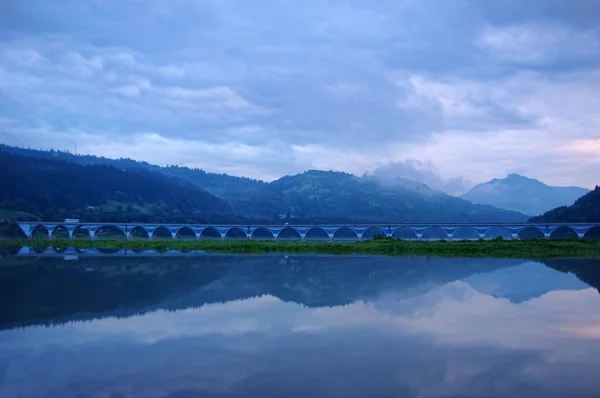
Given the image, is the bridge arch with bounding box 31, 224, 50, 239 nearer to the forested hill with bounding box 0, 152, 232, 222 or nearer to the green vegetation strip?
the forested hill with bounding box 0, 152, 232, 222

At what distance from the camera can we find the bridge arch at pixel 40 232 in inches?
2825

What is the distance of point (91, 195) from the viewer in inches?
4304

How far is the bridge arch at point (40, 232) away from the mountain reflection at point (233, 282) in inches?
1626

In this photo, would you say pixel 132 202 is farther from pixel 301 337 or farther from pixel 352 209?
pixel 301 337

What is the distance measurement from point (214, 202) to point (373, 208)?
5264cm

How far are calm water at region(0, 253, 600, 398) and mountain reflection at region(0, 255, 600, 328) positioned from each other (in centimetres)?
13

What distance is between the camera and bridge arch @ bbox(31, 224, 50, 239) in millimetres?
71750

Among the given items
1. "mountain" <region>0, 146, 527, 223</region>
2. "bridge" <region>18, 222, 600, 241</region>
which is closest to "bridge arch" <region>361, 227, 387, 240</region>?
"bridge" <region>18, 222, 600, 241</region>

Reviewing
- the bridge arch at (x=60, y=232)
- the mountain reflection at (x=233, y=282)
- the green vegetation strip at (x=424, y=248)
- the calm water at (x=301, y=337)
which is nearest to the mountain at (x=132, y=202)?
the bridge arch at (x=60, y=232)

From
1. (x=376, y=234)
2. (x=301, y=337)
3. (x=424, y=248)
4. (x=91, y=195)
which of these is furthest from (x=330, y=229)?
(x=91, y=195)

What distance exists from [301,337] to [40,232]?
7397 cm

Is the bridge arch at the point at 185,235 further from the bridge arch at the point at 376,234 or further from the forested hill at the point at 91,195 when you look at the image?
the bridge arch at the point at 376,234

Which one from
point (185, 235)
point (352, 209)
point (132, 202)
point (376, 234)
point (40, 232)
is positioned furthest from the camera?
point (352, 209)

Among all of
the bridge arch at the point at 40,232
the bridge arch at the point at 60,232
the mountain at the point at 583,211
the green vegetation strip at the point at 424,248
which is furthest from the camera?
the bridge arch at the point at 60,232
